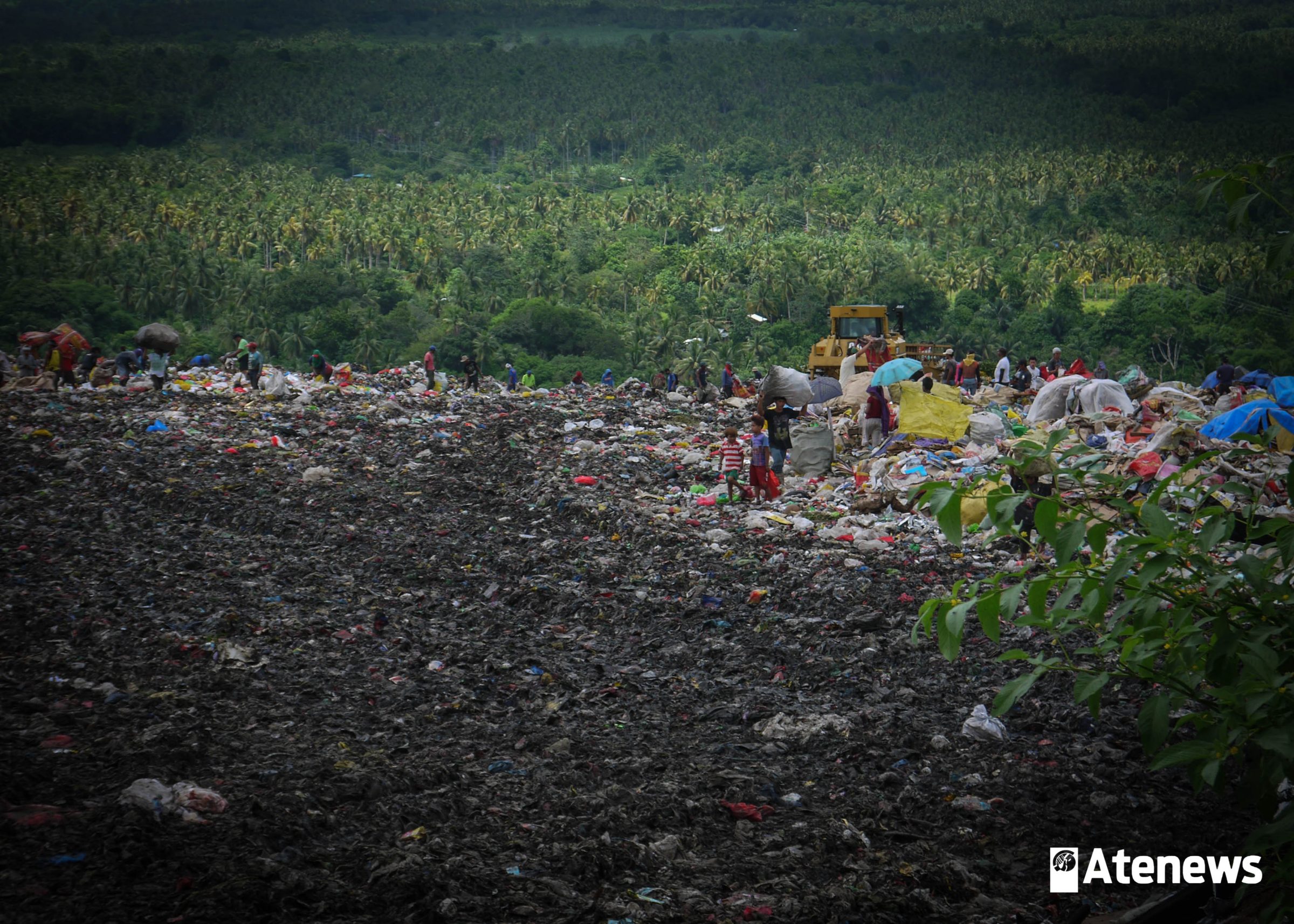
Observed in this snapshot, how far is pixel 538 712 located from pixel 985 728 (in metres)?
2.20

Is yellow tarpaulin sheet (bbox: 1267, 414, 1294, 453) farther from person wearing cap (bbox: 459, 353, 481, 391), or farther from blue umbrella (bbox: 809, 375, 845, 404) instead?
person wearing cap (bbox: 459, 353, 481, 391)

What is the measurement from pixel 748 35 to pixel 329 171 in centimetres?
10124

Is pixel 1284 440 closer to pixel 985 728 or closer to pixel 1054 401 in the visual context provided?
pixel 1054 401

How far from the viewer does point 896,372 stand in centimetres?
1324

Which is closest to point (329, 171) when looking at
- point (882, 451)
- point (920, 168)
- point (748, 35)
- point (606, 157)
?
point (606, 157)

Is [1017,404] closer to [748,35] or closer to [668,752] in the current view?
[668,752]

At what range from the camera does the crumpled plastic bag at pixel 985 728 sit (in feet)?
16.7

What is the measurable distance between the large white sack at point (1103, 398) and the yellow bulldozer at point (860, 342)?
16.4ft

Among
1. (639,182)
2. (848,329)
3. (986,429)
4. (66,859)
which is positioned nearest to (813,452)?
(986,429)

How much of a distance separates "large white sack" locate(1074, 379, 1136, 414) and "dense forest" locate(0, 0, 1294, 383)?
29.7ft

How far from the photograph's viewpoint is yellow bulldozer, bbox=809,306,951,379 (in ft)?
62.9

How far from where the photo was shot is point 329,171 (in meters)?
115

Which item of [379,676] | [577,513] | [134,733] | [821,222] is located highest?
[134,733]

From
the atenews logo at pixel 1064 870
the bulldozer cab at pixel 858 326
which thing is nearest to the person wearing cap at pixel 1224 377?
the bulldozer cab at pixel 858 326
